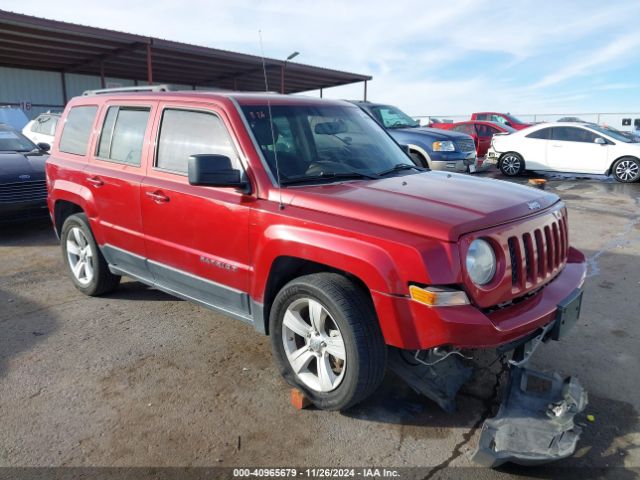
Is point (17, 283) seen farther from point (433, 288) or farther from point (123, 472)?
point (433, 288)

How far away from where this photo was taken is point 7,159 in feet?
25.2

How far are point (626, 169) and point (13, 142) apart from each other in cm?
1329

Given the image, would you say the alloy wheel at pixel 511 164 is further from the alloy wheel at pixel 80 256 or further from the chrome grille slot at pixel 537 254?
the alloy wheel at pixel 80 256

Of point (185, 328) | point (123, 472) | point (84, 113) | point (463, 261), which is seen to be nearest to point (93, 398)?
point (123, 472)

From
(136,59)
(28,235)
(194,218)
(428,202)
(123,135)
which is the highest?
(136,59)

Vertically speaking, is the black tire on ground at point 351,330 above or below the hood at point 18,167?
below

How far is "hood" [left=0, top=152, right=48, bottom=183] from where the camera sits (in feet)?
23.7

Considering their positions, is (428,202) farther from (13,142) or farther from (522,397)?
(13,142)

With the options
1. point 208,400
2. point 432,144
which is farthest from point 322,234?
point 432,144

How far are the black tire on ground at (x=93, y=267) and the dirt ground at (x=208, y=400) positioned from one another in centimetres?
11

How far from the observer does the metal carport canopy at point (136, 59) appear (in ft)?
51.6

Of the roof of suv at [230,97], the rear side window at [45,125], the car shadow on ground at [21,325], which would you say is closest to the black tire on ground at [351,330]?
the roof of suv at [230,97]

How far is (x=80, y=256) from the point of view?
5.04 m

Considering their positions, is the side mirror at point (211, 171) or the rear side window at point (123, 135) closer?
the side mirror at point (211, 171)
